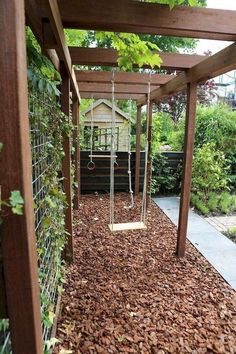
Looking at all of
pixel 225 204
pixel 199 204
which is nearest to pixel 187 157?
pixel 199 204

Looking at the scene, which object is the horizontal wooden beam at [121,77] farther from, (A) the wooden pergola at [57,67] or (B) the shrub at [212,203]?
(B) the shrub at [212,203]

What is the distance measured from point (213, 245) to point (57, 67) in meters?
2.83

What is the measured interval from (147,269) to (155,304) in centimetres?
58

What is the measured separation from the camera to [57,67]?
2.27 meters

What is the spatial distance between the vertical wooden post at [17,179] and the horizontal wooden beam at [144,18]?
1101 mm

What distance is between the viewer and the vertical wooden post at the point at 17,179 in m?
0.64

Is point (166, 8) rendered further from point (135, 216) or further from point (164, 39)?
point (164, 39)

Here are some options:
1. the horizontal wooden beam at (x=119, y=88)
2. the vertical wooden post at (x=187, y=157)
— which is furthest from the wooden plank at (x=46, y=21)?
the horizontal wooden beam at (x=119, y=88)

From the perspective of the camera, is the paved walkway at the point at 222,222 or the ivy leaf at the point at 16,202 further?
the paved walkway at the point at 222,222

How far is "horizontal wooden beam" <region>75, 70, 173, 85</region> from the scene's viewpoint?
3549 millimetres

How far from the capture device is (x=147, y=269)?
2.90 metres

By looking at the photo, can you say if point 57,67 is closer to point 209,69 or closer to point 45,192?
point 45,192

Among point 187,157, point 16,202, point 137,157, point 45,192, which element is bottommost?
point 137,157

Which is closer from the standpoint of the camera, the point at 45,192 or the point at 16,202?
the point at 16,202
